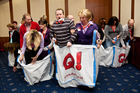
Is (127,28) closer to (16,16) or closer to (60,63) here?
(60,63)

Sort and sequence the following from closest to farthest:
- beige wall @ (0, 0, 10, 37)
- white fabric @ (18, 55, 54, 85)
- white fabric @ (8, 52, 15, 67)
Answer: white fabric @ (18, 55, 54, 85)
white fabric @ (8, 52, 15, 67)
beige wall @ (0, 0, 10, 37)

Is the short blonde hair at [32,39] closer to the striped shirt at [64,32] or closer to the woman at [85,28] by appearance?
the striped shirt at [64,32]

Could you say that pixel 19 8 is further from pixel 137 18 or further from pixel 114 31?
pixel 137 18

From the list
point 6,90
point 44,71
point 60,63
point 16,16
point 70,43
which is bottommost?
point 6,90

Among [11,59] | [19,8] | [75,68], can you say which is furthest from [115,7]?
[19,8]

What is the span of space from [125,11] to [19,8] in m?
4.73

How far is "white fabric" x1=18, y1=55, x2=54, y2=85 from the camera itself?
2.15 metres

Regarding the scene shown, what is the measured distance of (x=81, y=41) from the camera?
2045 millimetres

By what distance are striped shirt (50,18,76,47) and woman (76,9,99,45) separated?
13cm

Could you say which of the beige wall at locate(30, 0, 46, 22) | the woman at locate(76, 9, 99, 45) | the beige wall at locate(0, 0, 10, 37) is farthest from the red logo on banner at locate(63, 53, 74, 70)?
the beige wall at locate(0, 0, 10, 37)

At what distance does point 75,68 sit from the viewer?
193 cm

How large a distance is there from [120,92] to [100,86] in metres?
0.34

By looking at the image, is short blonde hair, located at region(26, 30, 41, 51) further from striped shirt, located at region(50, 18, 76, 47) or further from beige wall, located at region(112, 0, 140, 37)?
beige wall, located at region(112, 0, 140, 37)

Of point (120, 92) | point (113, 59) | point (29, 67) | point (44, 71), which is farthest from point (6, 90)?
point (113, 59)
